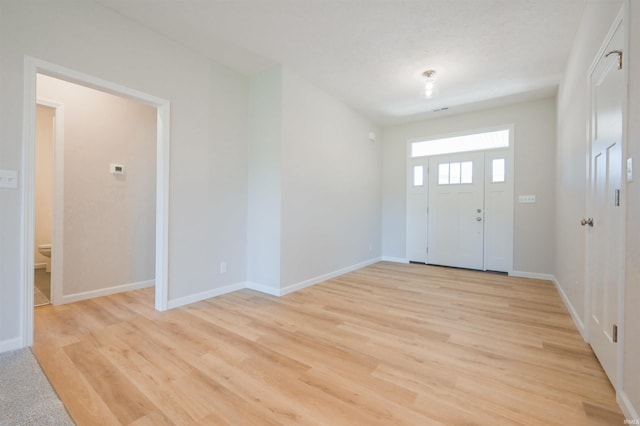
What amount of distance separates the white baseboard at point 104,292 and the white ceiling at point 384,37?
297 cm

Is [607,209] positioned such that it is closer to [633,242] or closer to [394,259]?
[633,242]

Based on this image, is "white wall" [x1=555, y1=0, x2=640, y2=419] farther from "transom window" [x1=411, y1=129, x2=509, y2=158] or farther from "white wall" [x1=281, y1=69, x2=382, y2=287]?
"white wall" [x1=281, y1=69, x2=382, y2=287]

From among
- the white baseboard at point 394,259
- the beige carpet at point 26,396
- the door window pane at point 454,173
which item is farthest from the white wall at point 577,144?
the beige carpet at point 26,396

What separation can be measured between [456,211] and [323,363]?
4188 millimetres

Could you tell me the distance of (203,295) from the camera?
3238 mm

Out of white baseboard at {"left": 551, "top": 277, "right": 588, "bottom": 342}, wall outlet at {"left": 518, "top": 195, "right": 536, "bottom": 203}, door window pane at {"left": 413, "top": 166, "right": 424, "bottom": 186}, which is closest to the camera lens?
white baseboard at {"left": 551, "top": 277, "right": 588, "bottom": 342}

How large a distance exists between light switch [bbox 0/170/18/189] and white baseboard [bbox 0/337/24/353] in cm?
110

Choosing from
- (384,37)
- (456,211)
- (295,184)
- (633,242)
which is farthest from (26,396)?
(456,211)

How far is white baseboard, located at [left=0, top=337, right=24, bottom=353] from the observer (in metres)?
1.96

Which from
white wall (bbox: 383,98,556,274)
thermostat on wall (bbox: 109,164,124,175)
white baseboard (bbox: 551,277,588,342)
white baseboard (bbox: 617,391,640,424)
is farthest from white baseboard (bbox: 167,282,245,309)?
white wall (bbox: 383,98,556,274)

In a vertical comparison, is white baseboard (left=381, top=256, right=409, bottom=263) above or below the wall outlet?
below

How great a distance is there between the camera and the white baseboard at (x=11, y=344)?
6.43 ft

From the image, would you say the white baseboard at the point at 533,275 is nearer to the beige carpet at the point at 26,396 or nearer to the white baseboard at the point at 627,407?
the white baseboard at the point at 627,407

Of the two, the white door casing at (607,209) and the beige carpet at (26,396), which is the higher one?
the white door casing at (607,209)
